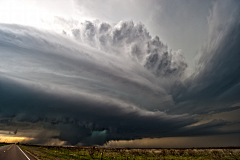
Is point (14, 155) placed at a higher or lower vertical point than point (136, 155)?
higher

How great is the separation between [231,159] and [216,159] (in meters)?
5.00

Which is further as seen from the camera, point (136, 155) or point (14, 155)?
point (136, 155)

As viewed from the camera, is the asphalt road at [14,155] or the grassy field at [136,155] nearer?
the asphalt road at [14,155]

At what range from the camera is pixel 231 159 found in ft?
148

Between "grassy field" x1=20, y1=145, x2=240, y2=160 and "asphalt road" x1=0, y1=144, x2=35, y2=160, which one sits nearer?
"asphalt road" x1=0, y1=144, x2=35, y2=160

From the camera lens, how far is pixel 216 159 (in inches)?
1775
